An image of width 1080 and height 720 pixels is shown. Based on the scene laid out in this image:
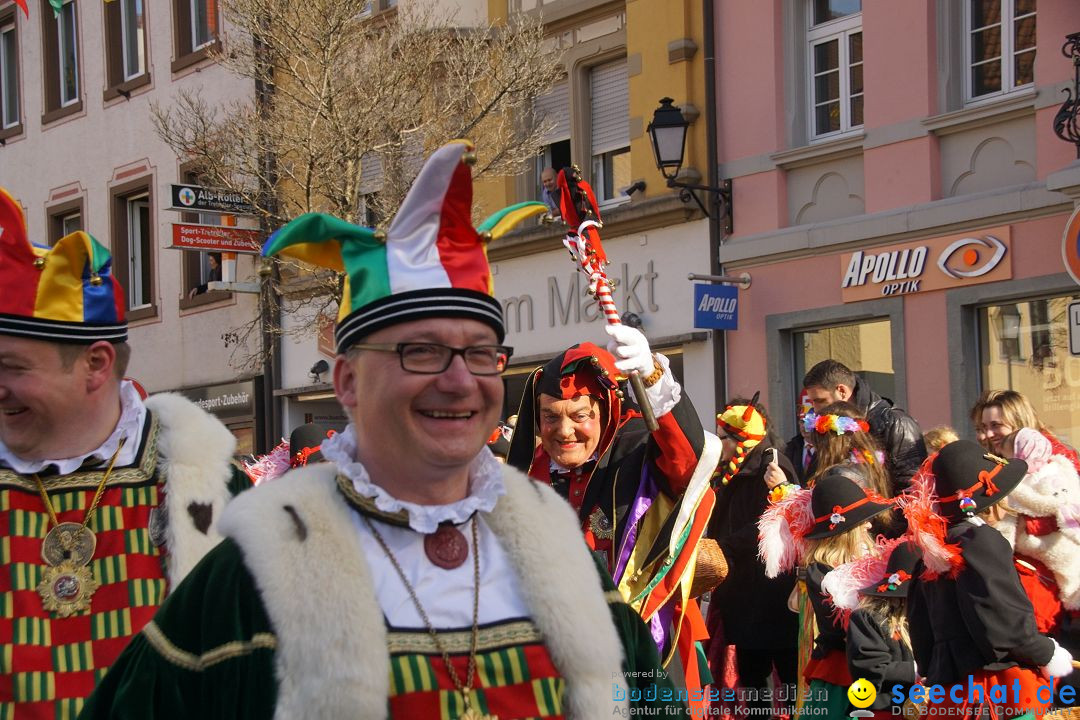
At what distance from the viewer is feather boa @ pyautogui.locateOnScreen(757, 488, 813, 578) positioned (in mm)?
6688

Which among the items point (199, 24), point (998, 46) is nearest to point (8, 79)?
point (199, 24)

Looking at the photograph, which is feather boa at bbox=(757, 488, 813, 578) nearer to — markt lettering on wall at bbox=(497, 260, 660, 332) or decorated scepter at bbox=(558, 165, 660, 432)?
decorated scepter at bbox=(558, 165, 660, 432)

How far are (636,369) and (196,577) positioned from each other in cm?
265

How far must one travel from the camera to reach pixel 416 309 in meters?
2.76

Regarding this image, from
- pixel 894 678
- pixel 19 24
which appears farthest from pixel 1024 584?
pixel 19 24

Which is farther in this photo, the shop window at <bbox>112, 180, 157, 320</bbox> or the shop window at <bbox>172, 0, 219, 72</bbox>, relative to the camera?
the shop window at <bbox>112, 180, 157, 320</bbox>

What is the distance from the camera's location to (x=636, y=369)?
513cm

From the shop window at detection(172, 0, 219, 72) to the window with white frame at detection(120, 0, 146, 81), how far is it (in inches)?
44.1

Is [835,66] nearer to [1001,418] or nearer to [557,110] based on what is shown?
[557,110]

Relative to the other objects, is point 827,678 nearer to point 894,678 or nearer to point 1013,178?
point 894,678

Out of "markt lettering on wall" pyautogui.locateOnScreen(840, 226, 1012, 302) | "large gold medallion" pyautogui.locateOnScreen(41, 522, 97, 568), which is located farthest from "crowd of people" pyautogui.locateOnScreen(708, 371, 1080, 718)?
"markt lettering on wall" pyautogui.locateOnScreen(840, 226, 1012, 302)

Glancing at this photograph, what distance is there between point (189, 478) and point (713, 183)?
10672 millimetres

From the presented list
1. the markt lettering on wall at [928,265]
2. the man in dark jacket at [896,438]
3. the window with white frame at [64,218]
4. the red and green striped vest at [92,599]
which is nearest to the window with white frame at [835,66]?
the markt lettering on wall at [928,265]

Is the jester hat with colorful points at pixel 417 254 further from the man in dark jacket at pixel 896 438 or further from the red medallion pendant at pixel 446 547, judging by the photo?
the man in dark jacket at pixel 896 438
